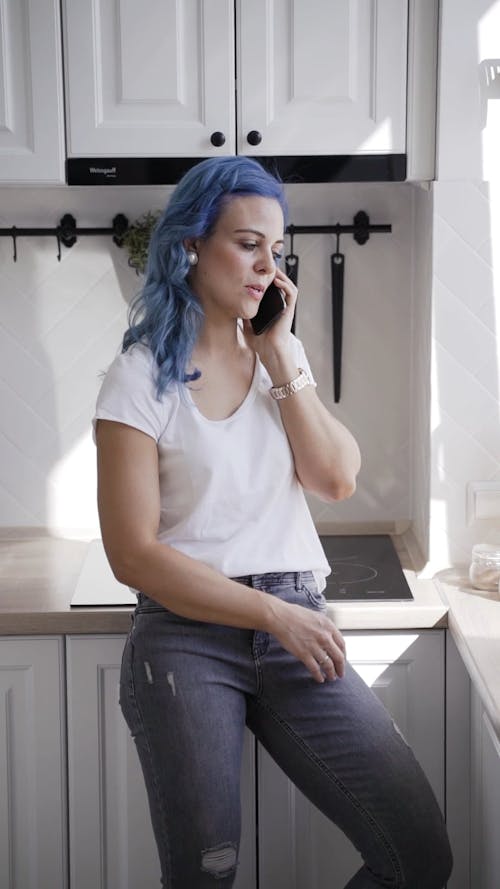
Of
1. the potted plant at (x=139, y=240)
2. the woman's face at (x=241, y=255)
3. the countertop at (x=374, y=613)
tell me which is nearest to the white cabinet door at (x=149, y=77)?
the potted plant at (x=139, y=240)

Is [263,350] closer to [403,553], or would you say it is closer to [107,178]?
[107,178]

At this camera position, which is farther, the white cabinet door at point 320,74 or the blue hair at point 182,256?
the white cabinet door at point 320,74

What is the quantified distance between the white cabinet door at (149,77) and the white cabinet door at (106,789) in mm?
982

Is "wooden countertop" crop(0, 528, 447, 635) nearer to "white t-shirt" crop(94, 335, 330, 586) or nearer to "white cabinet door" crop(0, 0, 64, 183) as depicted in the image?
"white t-shirt" crop(94, 335, 330, 586)

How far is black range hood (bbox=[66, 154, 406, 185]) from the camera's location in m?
2.35

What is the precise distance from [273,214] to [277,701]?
2.60 ft

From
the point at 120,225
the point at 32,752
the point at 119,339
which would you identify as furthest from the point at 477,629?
the point at 120,225

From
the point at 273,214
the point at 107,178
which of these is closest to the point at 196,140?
the point at 107,178

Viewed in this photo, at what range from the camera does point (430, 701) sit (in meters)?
2.29

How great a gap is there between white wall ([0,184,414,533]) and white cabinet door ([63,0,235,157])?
0.39 metres

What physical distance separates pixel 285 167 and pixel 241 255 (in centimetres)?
49

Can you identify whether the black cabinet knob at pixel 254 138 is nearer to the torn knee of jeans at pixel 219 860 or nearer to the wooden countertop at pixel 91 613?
the wooden countertop at pixel 91 613

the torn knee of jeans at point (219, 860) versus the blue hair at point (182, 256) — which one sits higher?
the blue hair at point (182, 256)

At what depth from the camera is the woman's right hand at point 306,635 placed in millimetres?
1861
